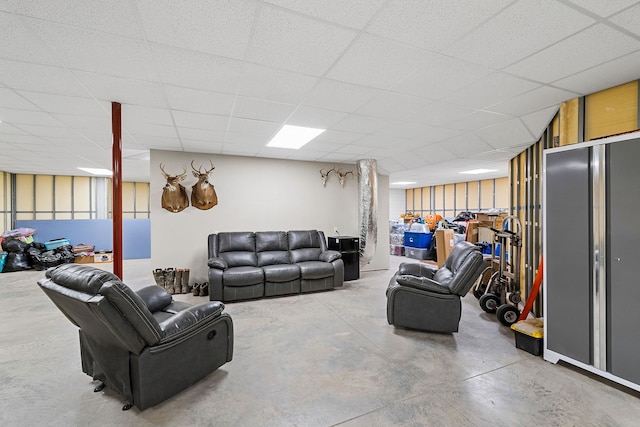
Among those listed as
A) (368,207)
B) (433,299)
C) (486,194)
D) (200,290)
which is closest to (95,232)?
(200,290)

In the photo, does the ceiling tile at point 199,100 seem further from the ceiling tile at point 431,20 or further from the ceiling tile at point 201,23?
the ceiling tile at point 431,20

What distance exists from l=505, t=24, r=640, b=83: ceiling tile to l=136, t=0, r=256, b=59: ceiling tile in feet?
6.74

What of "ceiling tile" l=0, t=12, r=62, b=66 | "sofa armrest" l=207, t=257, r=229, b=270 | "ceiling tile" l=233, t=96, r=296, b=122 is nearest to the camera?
"ceiling tile" l=0, t=12, r=62, b=66

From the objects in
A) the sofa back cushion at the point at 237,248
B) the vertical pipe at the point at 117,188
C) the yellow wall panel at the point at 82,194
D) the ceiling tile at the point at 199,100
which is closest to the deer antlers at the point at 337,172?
the sofa back cushion at the point at 237,248

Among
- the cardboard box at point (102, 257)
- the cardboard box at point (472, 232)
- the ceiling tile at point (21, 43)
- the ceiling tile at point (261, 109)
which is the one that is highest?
the ceiling tile at point (261, 109)

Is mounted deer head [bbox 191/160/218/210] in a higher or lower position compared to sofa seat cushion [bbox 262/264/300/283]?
higher

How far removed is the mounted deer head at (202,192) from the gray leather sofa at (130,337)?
10.4 feet

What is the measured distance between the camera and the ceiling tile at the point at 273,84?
2301 millimetres

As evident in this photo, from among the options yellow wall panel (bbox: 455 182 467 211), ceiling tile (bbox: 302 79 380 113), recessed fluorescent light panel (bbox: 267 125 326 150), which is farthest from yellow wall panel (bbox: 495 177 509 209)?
ceiling tile (bbox: 302 79 380 113)

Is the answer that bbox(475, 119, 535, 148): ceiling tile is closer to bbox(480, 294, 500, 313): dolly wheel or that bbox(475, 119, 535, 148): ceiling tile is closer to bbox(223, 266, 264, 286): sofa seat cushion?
bbox(480, 294, 500, 313): dolly wheel

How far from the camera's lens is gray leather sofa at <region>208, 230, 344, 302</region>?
4344 millimetres

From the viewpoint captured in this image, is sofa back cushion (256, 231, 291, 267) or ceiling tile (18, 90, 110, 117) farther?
sofa back cushion (256, 231, 291, 267)

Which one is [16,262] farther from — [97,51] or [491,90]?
[491,90]

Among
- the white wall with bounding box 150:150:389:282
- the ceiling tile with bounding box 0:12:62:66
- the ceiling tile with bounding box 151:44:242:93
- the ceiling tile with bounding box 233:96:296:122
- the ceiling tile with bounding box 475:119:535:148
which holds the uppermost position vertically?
the ceiling tile with bounding box 233:96:296:122
